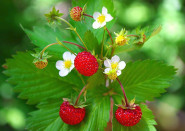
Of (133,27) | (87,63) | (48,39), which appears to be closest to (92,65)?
(87,63)

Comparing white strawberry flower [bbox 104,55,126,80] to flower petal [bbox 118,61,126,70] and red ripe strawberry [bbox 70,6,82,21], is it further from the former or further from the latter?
red ripe strawberry [bbox 70,6,82,21]

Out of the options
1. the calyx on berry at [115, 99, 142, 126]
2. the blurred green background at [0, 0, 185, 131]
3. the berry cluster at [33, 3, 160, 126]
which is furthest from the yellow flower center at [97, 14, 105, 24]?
the blurred green background at [0, 0, 185, 131]

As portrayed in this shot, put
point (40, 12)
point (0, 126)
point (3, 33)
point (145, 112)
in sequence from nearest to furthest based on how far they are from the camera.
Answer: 1. point (145, 112)
2. point (0, 126)
3. point (3, 33)
4. point (40, 12)

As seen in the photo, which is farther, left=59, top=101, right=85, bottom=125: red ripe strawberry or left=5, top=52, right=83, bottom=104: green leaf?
left=5, top=52, right=83, bottom=104: green leaf

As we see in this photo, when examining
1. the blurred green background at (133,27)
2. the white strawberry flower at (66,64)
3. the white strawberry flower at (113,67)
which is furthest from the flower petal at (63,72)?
the blurred green background at (133,27)

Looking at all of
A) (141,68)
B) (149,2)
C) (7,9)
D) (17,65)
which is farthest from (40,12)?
(141,68)

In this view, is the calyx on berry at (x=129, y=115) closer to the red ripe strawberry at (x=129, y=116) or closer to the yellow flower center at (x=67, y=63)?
the red ripe strawberry at (x=129, y=116)

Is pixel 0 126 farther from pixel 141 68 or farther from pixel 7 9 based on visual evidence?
pixel 141 68
